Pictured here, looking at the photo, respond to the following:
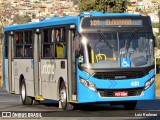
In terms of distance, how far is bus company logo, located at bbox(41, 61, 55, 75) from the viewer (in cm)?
2436

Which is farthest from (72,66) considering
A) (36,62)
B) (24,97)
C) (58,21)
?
(24,97)

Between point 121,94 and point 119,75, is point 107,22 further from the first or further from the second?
point 121,94

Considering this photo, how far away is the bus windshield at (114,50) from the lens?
22.0 m

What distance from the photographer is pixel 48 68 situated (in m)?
24.8

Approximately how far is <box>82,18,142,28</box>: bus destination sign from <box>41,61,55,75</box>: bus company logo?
96.5 inches

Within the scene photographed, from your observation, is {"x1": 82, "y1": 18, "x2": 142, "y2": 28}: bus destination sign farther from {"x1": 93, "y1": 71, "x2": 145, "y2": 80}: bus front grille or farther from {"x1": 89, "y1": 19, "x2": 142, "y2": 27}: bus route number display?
{"x1": 93, "y1": 71, "x2": 145, "y2": 80}: bus front grille

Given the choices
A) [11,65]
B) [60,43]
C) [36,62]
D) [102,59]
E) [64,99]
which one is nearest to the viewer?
[102,59]

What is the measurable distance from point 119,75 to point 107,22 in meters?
1.66

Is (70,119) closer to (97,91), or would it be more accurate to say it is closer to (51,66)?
(97,91)

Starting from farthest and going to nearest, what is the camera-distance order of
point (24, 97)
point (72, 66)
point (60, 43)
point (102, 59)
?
point (24, 97)
point (60, 43)
point (72, 66)
point (102, 59)

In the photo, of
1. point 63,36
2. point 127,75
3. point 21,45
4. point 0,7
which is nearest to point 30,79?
point 21,45

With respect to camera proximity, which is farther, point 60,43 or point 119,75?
point 60,43

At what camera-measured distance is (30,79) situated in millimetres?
26734

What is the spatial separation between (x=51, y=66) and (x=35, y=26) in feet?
7.30
